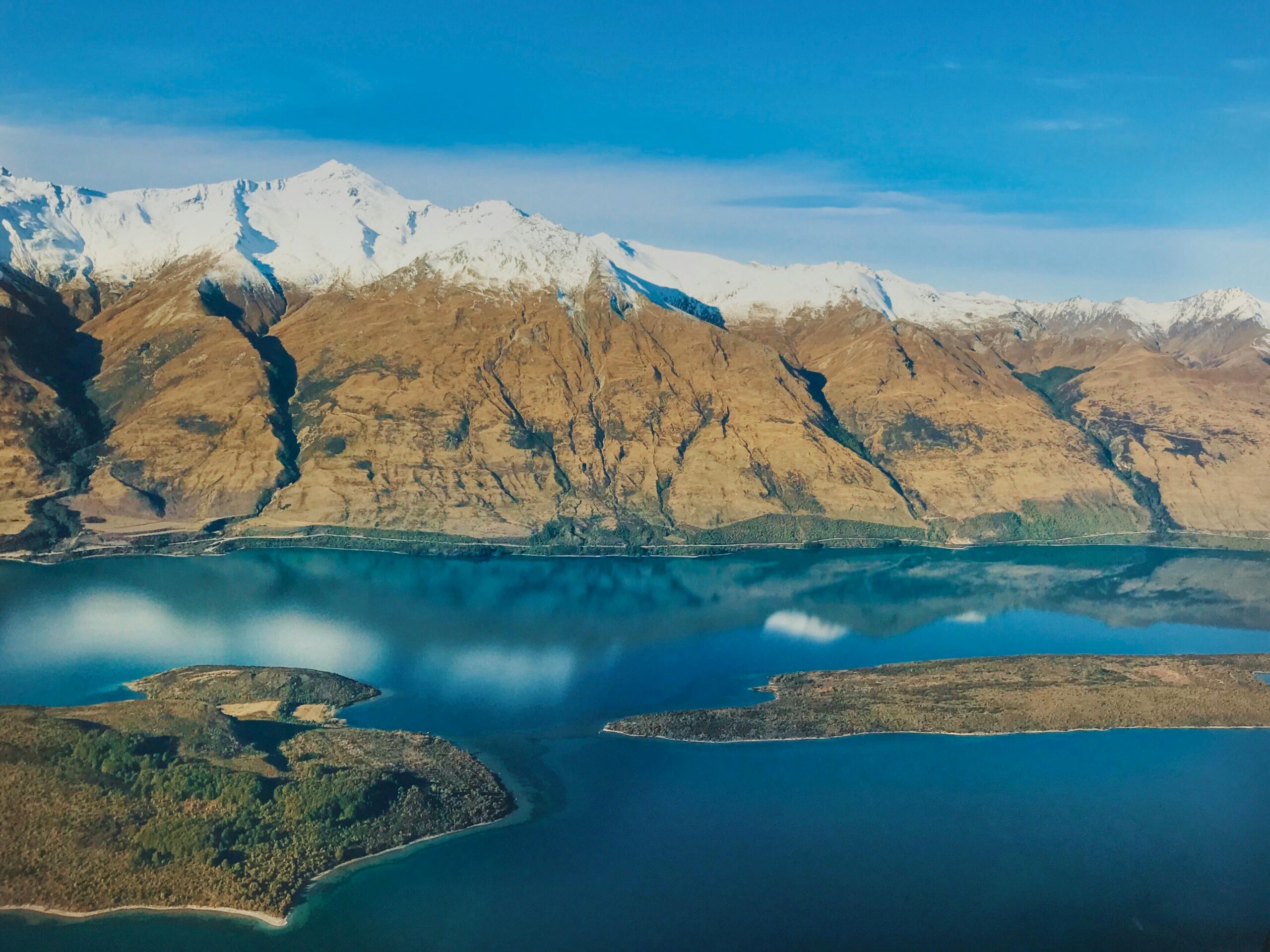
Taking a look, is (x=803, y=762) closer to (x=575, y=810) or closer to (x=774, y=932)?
(x=575, y=810)

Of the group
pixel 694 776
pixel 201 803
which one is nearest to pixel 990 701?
pixel 694 776

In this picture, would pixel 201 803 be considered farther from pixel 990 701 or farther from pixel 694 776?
pixel 990 701

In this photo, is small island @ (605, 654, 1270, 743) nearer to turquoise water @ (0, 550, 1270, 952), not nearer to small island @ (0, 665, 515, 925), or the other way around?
turquoise water @ (0, 550, 1270, 952)

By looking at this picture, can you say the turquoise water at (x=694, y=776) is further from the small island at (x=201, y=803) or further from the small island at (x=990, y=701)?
the small island at (x=990, y=701)

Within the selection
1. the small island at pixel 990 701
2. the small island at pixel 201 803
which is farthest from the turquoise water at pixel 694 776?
the small island at pixel 990 701

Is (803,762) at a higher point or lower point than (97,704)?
lower

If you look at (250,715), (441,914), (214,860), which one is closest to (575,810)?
(441,914)
